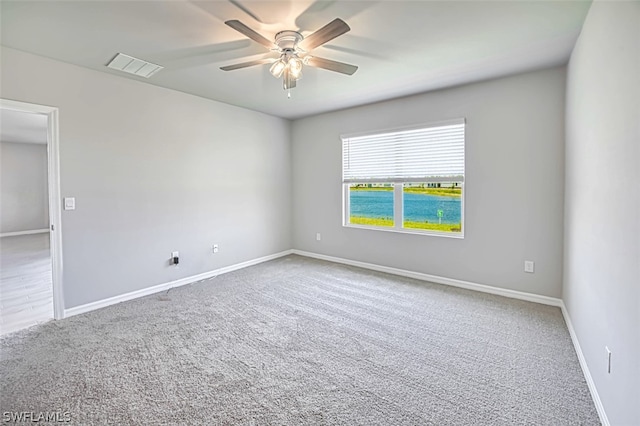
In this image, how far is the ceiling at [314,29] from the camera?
211cm

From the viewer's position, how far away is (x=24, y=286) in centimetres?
401

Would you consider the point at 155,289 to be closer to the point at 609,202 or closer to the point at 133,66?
the point at 133,66

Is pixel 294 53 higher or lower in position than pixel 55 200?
higher

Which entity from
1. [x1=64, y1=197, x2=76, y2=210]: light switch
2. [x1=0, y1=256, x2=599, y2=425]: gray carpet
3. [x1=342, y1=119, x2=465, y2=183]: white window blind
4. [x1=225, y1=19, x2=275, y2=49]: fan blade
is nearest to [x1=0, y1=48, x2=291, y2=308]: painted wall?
[x1=64, y1=197, x2=76, y2=210]: light switch

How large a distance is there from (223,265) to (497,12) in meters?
4.36

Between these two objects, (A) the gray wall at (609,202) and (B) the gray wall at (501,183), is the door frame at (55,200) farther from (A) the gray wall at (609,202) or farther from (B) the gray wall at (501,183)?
(A) the gray wall at (609,202)

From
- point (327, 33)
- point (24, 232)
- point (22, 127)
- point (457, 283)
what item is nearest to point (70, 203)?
point (327, 33)

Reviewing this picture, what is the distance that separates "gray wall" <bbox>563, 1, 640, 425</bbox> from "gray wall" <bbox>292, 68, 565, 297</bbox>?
27.3 inches

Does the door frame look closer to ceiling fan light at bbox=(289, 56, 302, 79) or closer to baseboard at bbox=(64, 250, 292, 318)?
baseboard at bbox=(64, 250, 292, 318)

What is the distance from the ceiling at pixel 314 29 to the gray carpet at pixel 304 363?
258 centimetres

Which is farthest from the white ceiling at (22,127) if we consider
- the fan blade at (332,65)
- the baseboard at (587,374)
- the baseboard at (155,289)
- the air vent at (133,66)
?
the baseboard at (587,374)

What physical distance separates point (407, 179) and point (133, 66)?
3.59m

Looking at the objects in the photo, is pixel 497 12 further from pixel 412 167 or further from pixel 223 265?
pixel 223 265

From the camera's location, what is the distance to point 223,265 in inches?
182
